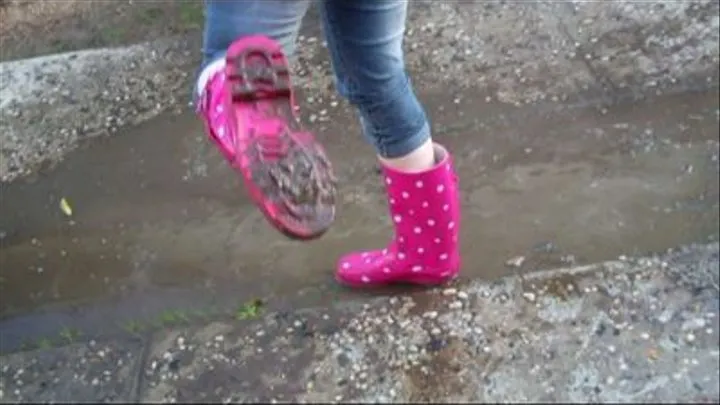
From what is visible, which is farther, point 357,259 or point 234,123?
point 357,259

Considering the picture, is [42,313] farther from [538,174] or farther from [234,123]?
[538,174]

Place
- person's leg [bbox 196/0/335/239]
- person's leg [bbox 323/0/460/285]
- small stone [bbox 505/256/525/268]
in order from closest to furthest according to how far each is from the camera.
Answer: person's leg [bbox 196/0/335/239]
person's leg [bbox 323/0/460/285]
small stone [bbox 505/256/525/268]

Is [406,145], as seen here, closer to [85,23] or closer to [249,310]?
[249,310]

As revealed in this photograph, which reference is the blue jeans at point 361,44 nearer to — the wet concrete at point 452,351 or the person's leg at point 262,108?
the person's leg at point 262,108

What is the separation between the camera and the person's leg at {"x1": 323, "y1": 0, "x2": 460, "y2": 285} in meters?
2.28

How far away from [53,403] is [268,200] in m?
0.73

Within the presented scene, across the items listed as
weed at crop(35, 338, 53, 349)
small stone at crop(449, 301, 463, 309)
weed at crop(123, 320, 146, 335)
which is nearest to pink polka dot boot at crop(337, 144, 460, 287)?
small stone at crop(449, 301, 463, 309)

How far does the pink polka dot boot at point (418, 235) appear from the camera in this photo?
8.42 ft

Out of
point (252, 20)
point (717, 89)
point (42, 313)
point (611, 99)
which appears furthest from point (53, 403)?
point (717, 89)

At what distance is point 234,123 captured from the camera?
6.63 feet

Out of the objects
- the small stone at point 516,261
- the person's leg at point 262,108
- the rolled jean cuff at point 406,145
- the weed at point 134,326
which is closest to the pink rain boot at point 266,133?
the person's leg at point 262,108

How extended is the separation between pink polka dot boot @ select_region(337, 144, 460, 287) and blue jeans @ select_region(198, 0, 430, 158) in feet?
0.27

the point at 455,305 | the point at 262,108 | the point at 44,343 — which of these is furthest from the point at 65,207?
the point at 262,108

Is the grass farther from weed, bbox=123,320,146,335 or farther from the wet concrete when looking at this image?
the wet concrete
